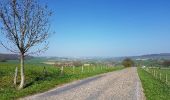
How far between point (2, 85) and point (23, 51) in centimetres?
360

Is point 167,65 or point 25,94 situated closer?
point 25,94

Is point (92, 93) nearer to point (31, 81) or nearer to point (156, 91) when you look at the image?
point (156, 91)

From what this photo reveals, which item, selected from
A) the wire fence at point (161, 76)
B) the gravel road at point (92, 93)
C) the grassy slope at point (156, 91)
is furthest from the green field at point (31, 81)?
the wire fence at point (161, 76)

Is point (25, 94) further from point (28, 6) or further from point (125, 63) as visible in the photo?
point (125, 63)

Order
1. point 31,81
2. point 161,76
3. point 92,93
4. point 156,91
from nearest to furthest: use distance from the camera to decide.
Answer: point 92,93 < point 156,91 < point 31,81 < point 161,76

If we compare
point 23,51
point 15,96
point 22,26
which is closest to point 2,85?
point 23,51

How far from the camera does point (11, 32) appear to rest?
2425cm

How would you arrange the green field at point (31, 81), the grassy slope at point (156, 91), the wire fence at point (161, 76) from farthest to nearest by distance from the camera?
the wire fence at point (161, 76) < the green field at point (31, 81) < the grassy slope at point (156, 91)

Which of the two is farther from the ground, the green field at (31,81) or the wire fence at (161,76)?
the green field at (31,81)

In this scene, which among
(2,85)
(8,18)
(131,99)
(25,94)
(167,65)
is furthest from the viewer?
(167,65)

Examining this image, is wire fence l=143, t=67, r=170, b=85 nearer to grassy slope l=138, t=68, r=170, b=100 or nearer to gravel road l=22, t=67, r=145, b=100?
grassy slope l=138, t=68, r=170, b=100

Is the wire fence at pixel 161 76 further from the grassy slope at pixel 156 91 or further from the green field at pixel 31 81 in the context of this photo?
the green field at pixel 31 81

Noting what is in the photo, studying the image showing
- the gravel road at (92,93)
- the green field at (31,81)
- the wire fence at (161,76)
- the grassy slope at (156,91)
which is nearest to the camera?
the gravel road at (92,93)

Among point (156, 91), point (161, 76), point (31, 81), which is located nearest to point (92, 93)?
point (156, 91)
